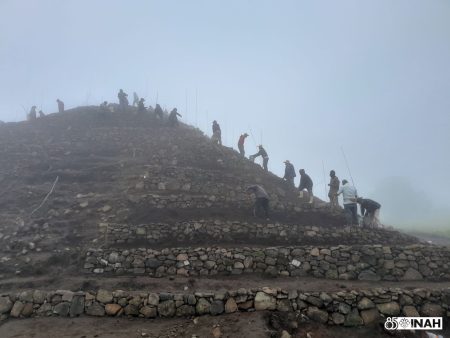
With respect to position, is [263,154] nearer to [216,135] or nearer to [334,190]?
[216,135]

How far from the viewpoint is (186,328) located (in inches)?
454

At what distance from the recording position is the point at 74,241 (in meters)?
17.8

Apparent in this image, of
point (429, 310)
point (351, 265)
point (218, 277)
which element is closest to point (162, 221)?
point (218, 277)

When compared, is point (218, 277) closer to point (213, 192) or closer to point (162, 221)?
point (162, 221)

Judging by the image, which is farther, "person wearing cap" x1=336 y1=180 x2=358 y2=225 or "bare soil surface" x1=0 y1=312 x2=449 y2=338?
"person wearing cap" x1=336 y1=180 x2=358 y2=225

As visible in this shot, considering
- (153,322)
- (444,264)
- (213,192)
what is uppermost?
(213,192)

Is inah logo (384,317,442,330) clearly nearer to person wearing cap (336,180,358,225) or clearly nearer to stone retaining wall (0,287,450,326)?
stone retaining wall (0,287,450,326)

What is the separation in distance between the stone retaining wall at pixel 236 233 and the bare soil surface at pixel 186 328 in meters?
5.87

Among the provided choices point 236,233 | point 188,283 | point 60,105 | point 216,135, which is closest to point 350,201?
point 236,233

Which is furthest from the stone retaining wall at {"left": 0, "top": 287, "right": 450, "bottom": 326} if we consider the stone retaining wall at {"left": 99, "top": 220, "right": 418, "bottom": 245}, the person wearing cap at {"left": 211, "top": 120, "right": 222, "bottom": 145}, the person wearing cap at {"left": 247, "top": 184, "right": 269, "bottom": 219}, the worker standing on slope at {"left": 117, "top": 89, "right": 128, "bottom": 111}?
the worker standing on slope at {"left": 117, "top": 89, "right": 128, "bottom": 111}

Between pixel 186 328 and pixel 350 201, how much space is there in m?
12.2

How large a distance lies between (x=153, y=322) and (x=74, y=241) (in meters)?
7.90

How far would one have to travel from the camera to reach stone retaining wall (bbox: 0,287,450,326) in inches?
486

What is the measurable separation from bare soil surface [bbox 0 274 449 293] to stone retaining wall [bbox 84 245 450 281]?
1.34 feet
